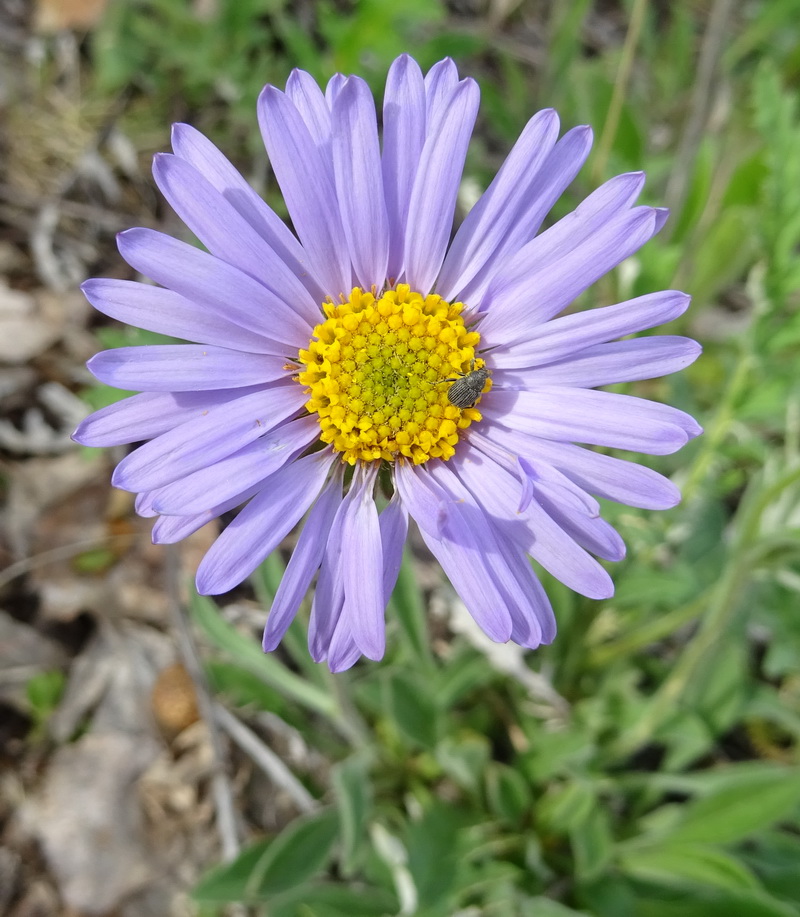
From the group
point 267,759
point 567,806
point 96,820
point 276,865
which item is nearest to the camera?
point 276,865

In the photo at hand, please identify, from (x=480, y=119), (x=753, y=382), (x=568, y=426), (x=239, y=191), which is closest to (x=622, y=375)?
(x=568, y=426)

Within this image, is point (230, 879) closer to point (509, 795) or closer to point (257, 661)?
point (257, 661)

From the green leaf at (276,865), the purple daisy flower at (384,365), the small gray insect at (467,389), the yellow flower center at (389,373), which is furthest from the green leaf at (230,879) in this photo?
the small gray insect at (467,389)

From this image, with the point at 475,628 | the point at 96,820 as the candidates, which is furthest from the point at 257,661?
the point at 96,820

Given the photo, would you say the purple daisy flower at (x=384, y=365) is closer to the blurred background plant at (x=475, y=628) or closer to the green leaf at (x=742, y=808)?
the blurred background plant at (x=475, y=628)

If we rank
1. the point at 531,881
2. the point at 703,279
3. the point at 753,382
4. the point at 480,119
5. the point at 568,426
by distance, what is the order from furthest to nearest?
the point at 480,119 < the point at 703,279 < the point at 753,382 < the point at 531,881 < the point at 568,426

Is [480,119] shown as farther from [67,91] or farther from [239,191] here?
[239,191]
